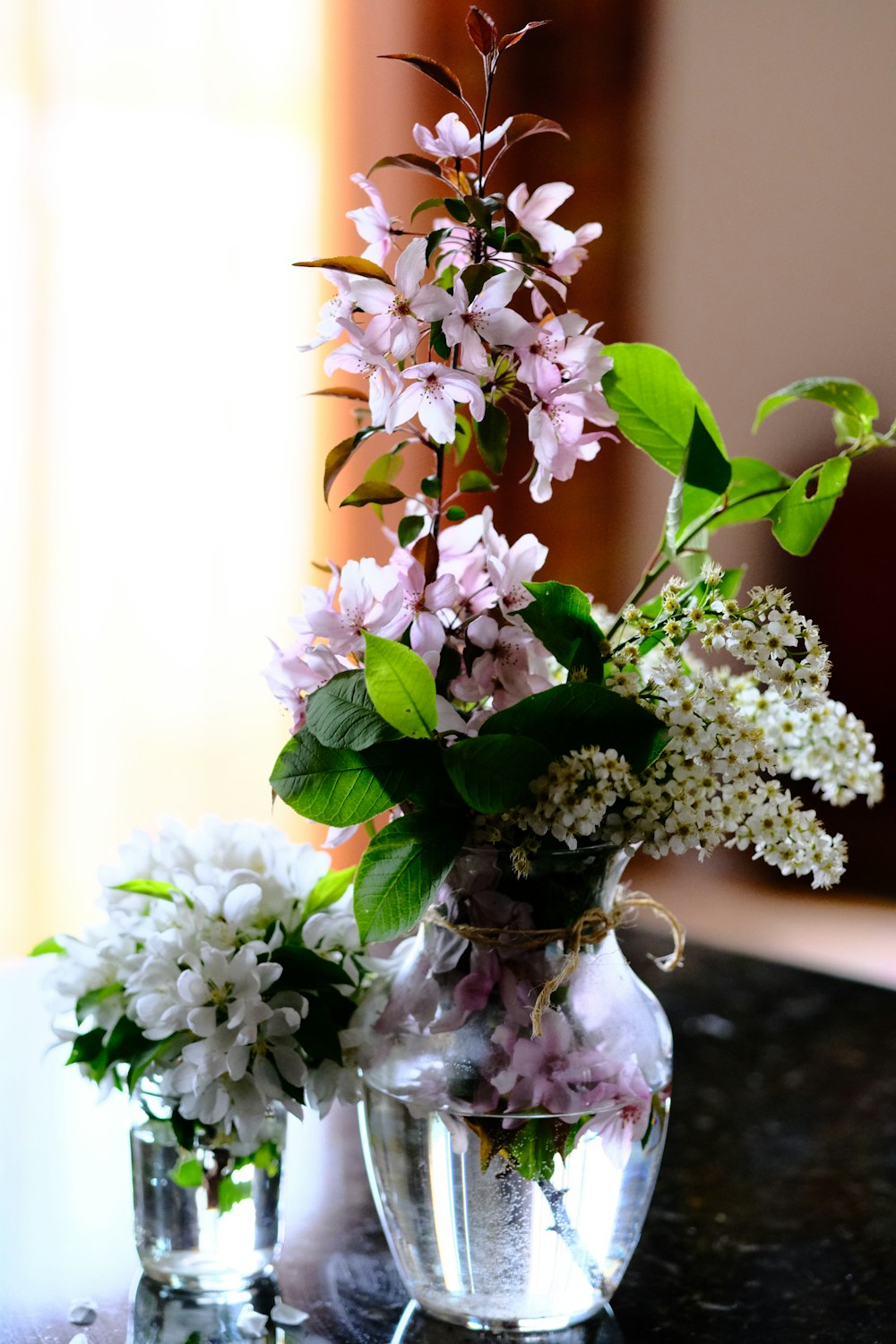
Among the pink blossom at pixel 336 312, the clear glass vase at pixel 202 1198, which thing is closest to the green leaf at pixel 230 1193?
the clear glass vase at pixel 202 1198

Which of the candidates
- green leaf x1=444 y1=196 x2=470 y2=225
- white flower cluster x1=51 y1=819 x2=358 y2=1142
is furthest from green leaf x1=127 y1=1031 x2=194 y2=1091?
green leaf x1=444 y1=196 x2=470 y2=225

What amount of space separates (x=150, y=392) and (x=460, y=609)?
2.03 m

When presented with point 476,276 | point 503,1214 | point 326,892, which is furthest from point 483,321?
point 503,1214

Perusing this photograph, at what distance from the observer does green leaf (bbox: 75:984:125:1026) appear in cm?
75

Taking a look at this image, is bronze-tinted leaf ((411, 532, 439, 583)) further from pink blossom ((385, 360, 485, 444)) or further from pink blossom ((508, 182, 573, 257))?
pink blossom ((508, 182, 573, 257))

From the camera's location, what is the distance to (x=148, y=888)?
785 millimetres

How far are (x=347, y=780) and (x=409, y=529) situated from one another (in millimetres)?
148

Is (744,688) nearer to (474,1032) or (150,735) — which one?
(474,1032)

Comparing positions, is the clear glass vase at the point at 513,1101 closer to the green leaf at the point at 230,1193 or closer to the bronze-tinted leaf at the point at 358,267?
the green leaf at the point at 230,1193

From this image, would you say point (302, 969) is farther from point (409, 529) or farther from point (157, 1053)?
point (409, 529)

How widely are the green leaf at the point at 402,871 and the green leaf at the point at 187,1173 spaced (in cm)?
18

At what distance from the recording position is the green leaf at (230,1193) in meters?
0.75

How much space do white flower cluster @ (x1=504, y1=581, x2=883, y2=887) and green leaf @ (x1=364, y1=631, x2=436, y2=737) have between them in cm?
7

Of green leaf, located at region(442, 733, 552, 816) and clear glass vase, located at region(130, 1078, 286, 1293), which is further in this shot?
clear glass vase, located at region(130, 1078, 286, 1293)
